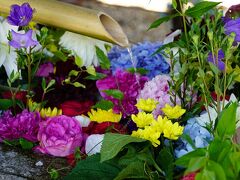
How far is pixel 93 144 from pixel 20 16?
1.15 ft

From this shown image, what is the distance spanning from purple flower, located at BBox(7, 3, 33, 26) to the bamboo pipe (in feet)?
0.83

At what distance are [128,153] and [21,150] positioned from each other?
37cm

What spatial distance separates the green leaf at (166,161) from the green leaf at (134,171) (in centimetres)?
4

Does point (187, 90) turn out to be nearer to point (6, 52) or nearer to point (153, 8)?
point (6, 52)

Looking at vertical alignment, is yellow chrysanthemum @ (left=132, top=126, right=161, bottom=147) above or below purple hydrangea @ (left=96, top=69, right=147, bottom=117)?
above

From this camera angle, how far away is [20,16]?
1515mm

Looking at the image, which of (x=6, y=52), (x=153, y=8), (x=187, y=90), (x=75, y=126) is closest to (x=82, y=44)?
(x=6, y=52)

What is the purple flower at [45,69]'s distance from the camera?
183 cm

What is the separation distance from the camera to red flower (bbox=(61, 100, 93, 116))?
5.33ft

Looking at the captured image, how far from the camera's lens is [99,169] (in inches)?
50.6

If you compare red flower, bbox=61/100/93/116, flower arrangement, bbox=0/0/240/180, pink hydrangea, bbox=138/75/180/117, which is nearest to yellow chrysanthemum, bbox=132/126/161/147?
flower arrangement, bbox=0/0/240/180

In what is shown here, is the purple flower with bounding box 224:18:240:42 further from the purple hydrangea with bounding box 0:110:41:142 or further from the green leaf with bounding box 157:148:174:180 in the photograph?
the purple hydrangea with bounding box 0:110:41:142

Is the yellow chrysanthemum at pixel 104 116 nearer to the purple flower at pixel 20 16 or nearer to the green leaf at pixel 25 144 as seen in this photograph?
the green leaf at pixel 25 144

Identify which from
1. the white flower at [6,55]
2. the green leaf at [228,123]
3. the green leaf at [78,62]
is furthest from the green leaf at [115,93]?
the green leaf at [228,123]
